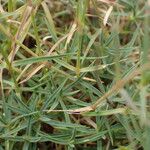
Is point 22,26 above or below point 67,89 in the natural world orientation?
above

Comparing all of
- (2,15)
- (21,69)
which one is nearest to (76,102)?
(21,69)

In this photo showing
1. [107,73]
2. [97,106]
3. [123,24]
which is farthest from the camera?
[123,24]

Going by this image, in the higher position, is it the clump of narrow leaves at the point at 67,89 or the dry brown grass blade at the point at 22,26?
the dry brown grass blade at the point at 22,26

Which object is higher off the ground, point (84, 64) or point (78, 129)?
point (84, 64)

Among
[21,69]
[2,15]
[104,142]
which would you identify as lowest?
[104,142]

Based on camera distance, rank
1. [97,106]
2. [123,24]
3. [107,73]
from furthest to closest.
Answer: [123,24] < [107,73] < [97,106]

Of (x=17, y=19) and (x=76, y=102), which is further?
(x=17, y=19)

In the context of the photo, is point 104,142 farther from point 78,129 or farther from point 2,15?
point 2,15

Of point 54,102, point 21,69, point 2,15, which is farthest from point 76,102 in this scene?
point 2,15

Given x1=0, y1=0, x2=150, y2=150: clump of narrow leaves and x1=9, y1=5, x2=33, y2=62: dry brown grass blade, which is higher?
x1=9, y1=5, x2=33, y2=62: dry brown grass blade

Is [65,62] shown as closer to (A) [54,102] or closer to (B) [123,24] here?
(A) [54,102]
